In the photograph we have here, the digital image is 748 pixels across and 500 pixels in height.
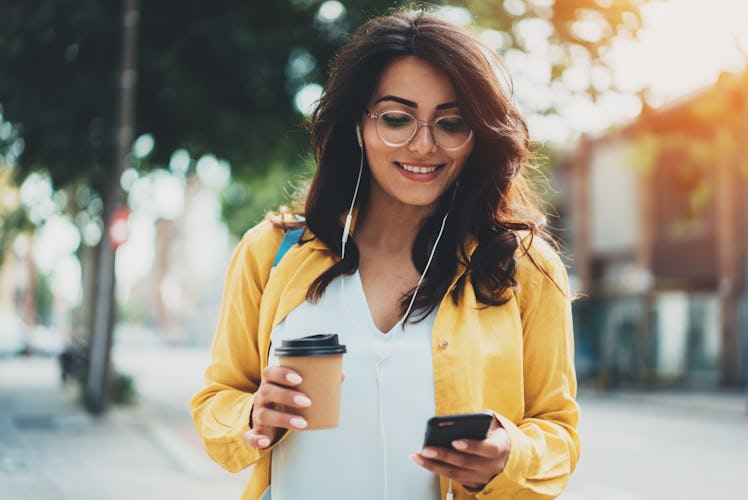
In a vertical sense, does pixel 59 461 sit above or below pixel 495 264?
below

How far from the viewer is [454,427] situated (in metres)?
1.79

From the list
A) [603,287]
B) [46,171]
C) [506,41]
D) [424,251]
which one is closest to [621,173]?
[603,287]

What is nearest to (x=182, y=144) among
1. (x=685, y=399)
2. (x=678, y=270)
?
(x=685, y=399)

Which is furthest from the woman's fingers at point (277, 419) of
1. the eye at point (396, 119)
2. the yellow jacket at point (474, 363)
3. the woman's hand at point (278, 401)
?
Answer: the eye at point (396, 119)

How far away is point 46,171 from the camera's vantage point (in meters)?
14.0

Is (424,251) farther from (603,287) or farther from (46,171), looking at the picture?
(603,287)

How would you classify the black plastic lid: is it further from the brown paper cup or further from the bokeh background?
the bokeh background

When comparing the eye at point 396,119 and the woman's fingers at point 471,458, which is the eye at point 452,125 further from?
the woman's fingers at point 471,458

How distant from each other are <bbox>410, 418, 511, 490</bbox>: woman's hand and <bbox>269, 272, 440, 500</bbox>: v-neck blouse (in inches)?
6.9

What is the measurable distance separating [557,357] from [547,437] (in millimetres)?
174

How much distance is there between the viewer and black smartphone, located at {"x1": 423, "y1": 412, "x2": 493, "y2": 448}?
1.78 meters

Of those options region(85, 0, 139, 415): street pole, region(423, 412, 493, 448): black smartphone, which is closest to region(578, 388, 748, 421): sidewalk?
region(85, 0, 139, 415): street pole

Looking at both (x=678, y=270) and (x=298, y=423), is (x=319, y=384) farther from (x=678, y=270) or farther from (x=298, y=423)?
(x=678, y=270)

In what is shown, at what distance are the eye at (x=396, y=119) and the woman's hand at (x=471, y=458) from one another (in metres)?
0.68
